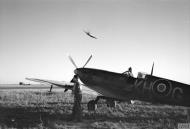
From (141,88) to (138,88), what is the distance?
6.2 inches

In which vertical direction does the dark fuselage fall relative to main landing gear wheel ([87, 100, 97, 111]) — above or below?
above

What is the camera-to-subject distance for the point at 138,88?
10797 mm

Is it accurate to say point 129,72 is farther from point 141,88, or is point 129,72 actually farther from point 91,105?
point 91,105

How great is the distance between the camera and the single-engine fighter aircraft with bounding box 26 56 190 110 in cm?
998

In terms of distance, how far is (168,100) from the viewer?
10.1 meters

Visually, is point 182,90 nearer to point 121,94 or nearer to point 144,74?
point 144,74

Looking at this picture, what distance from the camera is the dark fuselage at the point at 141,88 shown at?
9.96 meters

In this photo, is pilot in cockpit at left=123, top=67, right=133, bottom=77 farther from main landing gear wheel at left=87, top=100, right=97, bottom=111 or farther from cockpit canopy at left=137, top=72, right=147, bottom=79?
main landing gear wheel at left=87, top=100, right=97, bottom=111

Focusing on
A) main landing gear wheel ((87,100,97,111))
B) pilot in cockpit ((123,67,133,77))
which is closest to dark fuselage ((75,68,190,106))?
pilot in cockpit ((123,67,133,77))

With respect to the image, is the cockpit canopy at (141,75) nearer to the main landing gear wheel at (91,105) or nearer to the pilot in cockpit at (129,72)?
the pilot in cockpit at (129,72)

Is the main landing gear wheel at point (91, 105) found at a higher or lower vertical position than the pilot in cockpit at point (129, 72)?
lower

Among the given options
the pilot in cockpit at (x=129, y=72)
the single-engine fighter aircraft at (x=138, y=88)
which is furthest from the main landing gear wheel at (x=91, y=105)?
the pilot in cockpit at (x=129, y=72)

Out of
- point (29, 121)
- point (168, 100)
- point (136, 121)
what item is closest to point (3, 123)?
point (29, 121)

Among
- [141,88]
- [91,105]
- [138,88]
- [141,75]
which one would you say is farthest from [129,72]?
[91,105]
